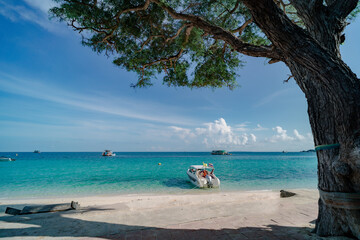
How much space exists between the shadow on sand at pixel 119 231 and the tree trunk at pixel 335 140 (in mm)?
755

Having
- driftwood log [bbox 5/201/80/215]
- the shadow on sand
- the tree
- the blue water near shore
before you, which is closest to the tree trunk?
the tree

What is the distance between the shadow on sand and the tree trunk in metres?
0.76

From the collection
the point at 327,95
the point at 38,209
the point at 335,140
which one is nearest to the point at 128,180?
the point at 38,209

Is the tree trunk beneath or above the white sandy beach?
above

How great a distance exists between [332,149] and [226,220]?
3019 mm

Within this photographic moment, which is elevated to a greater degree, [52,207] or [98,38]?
[98,38]

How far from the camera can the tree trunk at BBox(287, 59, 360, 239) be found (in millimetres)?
2227

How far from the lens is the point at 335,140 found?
2.51m

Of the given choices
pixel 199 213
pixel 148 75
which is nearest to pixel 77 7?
pixel 148 75

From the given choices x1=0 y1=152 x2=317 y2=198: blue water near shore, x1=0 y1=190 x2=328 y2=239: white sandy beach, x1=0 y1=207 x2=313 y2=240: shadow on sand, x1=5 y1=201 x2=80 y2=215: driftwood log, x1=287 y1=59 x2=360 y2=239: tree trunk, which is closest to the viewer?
x1=287 y1=59 x2=360 y2=239: tree trunk

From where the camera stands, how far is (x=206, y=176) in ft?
51.2

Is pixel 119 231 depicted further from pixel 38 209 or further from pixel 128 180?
pixel 128 180

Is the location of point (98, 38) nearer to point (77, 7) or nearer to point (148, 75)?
point (77, 7)

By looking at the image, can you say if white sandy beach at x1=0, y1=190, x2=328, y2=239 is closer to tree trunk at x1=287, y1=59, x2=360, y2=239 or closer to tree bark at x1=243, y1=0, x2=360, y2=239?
tree trunk at x1=287, y1=59, x2=360, y2=239
